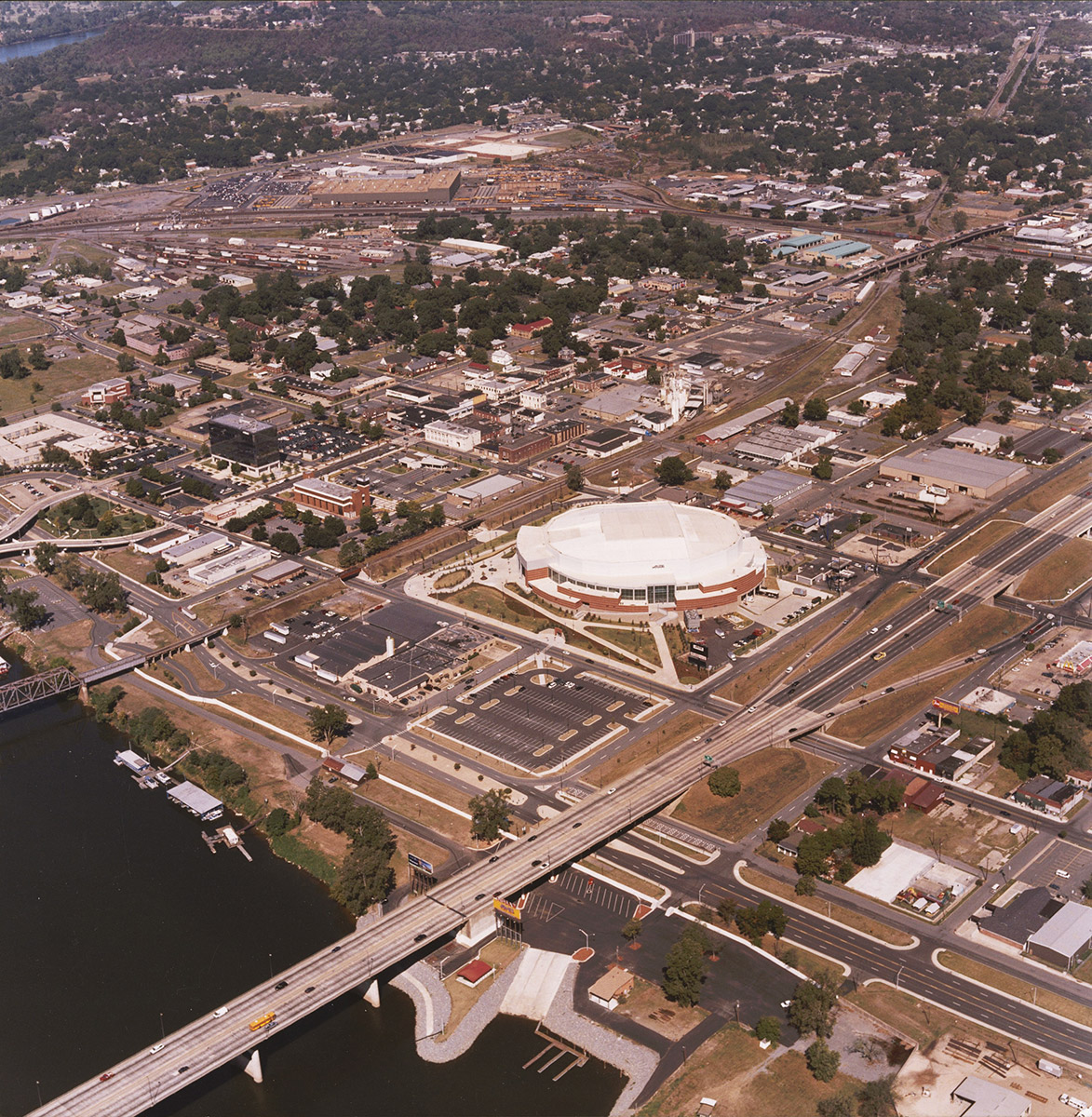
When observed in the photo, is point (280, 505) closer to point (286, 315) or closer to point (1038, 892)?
point (286, 315)

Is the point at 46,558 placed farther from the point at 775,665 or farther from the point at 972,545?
the point at 972,545

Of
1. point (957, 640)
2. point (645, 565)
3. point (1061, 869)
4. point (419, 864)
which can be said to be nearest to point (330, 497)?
point (645, 565)

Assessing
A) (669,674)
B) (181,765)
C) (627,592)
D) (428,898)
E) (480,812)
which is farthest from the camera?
(627,592)

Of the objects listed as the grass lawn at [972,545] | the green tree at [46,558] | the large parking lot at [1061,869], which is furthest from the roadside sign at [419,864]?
the green tree at [46,558]

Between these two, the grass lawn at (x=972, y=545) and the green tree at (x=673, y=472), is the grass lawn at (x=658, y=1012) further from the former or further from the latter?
the green tree at (x=673, y=472)

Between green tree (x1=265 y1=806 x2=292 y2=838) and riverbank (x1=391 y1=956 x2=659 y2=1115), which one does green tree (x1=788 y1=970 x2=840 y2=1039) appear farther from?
green tree (x1=265 y1=806 x2=292 y2=838)

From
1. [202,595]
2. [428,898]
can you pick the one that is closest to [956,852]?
[428,898]
